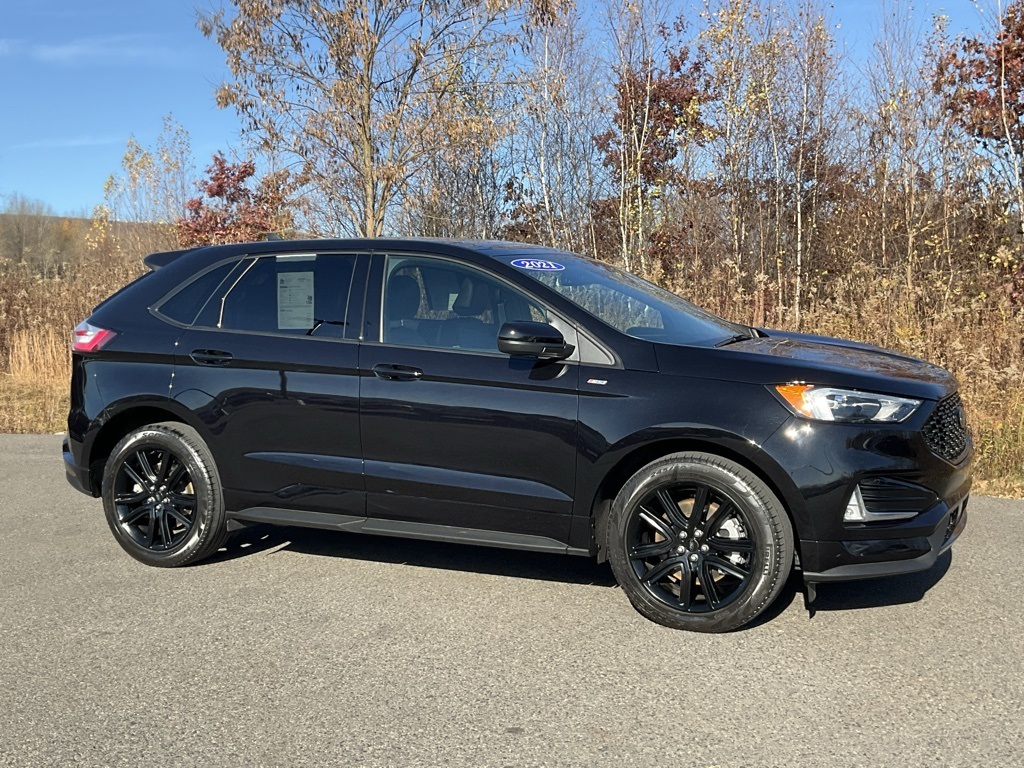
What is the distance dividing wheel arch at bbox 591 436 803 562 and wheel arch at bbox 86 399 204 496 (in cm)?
226

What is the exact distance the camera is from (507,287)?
A: 194 inches

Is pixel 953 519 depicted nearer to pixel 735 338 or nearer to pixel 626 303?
pixel 735 338

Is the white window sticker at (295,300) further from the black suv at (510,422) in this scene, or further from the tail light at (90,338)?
the tail light at (90,338)

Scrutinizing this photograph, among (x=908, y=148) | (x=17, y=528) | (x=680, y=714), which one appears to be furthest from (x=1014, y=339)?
(x=17, y=528)

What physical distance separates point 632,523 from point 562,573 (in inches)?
36.6

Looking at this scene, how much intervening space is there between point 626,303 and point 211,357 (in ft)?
7.38

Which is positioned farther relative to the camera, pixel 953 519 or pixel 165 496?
pixel 165 496

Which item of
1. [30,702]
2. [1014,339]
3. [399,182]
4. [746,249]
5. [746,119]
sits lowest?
[30,702]

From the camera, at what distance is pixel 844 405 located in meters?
4.22

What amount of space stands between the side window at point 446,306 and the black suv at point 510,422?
12mm

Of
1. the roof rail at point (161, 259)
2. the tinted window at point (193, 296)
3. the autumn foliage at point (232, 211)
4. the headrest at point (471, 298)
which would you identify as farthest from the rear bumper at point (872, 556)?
the autumn foliage at point (232, 211)

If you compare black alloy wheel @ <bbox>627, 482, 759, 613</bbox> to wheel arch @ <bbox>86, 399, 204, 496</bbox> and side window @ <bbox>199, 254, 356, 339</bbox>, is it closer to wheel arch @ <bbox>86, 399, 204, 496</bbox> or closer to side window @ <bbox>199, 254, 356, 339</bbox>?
side window @ <bbox>199, 254, 356, 339</bbox>

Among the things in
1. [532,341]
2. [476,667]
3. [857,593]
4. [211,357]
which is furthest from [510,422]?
[857,593]

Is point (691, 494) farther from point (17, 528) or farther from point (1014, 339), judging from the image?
point (1014, 339)
